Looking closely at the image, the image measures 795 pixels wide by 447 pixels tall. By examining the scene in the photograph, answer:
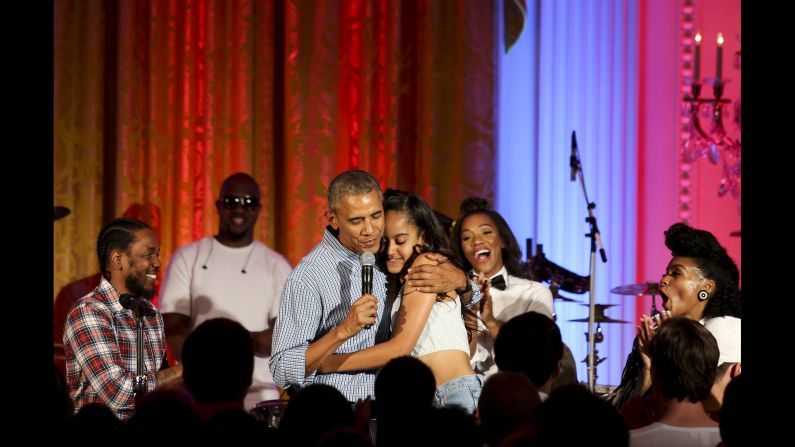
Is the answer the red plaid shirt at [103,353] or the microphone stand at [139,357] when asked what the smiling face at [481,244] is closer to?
the red plaid shirt at [103,353]

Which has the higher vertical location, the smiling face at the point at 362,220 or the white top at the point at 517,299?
the smiling face at the point at 362,220

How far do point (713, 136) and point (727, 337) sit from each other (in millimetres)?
3437

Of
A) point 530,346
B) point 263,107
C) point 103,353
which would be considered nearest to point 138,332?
point 103,353

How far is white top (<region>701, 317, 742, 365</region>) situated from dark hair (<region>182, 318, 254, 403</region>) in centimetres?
234

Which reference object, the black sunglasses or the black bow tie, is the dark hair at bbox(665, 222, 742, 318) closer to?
the black bow tie

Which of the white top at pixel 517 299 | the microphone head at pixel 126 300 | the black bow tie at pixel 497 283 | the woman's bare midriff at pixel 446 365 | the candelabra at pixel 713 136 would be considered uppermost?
the candelabra at pixel 713 136

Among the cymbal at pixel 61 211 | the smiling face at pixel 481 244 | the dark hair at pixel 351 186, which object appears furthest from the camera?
the cymbal at pixel 61 211

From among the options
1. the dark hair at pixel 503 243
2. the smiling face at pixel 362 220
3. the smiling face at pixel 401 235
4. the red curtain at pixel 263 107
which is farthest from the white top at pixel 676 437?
the red curtain at pixel 263 107

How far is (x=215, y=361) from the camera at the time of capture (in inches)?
132

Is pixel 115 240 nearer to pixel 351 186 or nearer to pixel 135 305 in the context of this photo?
pixel 135 305

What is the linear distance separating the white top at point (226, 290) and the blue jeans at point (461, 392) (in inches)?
116

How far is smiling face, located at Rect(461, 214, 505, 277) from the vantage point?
6148 millimetres

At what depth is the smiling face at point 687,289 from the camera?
505cm

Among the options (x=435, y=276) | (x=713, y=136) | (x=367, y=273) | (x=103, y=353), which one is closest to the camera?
(x=367, y=273)
